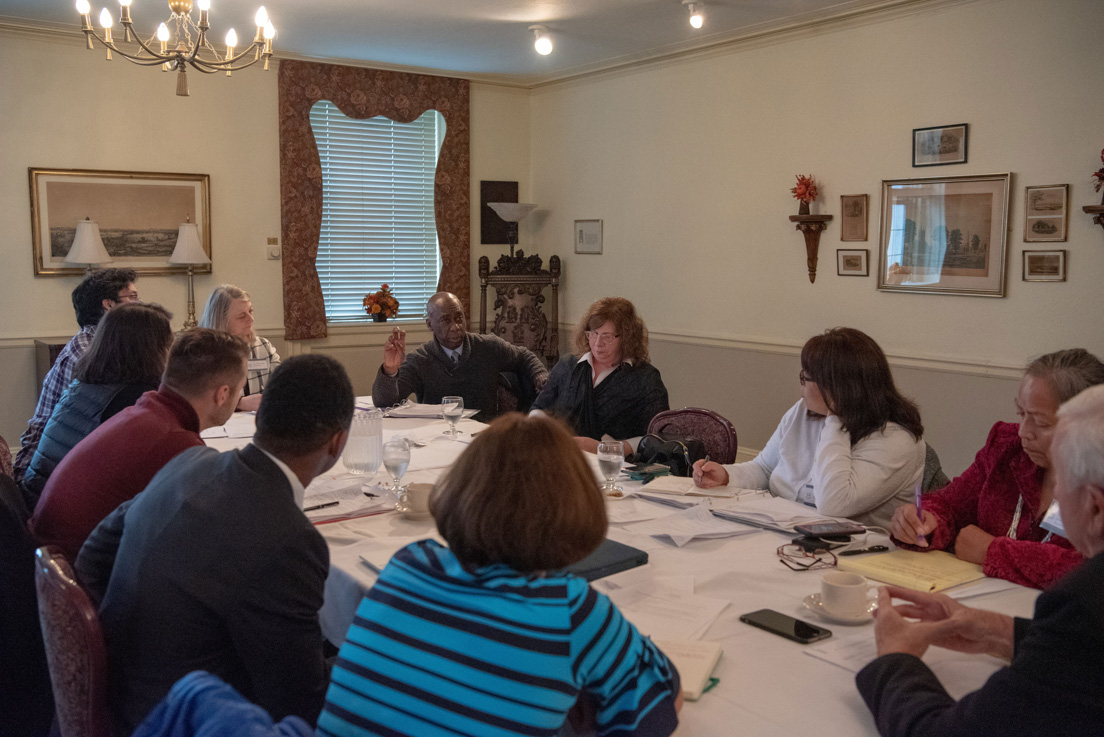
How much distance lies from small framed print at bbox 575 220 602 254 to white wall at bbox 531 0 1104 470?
0.09 meters

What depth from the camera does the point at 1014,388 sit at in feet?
15.1

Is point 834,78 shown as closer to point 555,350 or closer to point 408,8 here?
point 408,8

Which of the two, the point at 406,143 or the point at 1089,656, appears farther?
the point at 406,143

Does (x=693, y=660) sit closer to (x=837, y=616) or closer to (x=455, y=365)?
(x=837, y=616)

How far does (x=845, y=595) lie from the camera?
1.59 metres

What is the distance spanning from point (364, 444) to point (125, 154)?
4.36 meters

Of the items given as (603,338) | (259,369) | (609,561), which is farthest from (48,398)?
(609,561)

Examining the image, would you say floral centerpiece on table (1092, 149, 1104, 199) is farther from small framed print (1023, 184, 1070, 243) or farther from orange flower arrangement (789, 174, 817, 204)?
orange flower arrangement (789, 174, 817, 204)

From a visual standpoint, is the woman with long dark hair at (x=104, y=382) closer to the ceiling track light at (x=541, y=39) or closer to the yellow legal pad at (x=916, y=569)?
the yellow legal pad at (x=916, y=569)

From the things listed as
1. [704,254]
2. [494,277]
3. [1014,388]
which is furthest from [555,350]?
[1014,388]

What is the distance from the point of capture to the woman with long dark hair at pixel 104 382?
108 inches

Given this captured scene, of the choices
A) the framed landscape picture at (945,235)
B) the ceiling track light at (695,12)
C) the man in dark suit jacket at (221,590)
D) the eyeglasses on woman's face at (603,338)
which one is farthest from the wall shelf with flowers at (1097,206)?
the man in dark suit jacket at (221,590)

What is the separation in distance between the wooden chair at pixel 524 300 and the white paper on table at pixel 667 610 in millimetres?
5376

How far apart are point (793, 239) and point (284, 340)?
3.81 metres
